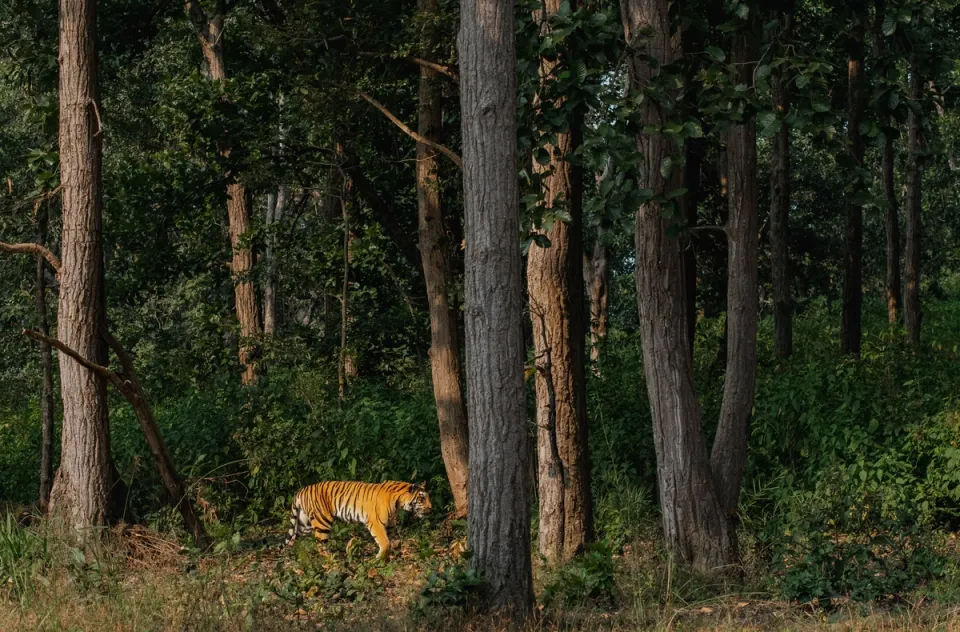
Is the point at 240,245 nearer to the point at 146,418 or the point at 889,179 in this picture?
the point at 146,418

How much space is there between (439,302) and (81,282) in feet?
15.3

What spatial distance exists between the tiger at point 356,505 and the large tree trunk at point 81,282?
10.1 ft

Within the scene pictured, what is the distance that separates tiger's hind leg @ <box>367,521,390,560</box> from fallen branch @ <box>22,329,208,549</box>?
2.05 metres

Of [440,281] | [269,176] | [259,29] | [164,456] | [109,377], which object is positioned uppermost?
[259,29]

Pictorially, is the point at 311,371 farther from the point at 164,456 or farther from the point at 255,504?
the point at 164,456

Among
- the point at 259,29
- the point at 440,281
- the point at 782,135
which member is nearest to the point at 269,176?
the point at 259,29

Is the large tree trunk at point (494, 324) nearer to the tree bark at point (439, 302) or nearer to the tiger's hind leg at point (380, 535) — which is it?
the tiger's hind leg at point (380, 535)

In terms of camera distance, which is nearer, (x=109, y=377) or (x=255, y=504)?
(x=109, y=377)

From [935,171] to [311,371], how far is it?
2344cm

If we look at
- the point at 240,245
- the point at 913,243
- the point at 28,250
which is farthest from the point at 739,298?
the point at 913,243

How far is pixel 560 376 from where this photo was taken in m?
12.2

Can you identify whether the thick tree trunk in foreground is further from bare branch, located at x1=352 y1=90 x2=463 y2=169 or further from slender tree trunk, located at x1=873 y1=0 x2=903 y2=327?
slender tree trunk, located at x1=873 y1=0 x2=903 y2=327

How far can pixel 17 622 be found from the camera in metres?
8.38

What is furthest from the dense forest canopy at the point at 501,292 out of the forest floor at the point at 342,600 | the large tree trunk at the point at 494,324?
the forest floor at the point at 342,600
